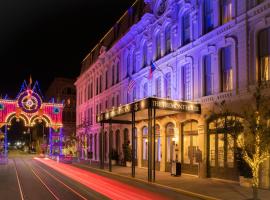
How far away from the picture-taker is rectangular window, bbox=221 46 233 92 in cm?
2512

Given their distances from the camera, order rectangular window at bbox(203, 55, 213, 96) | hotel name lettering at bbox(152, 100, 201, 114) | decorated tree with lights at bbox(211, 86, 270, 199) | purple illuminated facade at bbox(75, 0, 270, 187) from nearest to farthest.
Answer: decorated tree with lights at bbox(211, 86, 270, 199), purple illuminated facade at bbox(75, 0, 270, 187), hotel name lettering at bbox(152, 100, 201, 114), rectangular window at bbox(203, 55, 213, 96)

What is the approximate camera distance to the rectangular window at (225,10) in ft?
83.6

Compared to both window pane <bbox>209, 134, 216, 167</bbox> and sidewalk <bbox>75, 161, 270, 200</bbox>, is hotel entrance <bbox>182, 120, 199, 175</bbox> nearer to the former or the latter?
window pane <bbox>209, 134, 216, 167</bbox>

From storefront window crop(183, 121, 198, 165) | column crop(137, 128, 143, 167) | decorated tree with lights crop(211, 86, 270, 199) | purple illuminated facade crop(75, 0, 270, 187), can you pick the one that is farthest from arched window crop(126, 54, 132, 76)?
decorated tree with lights crop(211, 86, 270, 199)

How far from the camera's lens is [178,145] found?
31.0m

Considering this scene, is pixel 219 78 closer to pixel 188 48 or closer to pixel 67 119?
pixel 188 48

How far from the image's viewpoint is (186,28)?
3119 cm

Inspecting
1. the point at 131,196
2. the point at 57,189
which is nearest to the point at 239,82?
the point at 131,196

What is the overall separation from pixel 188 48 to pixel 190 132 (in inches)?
232

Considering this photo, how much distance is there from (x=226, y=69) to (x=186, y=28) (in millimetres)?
6794

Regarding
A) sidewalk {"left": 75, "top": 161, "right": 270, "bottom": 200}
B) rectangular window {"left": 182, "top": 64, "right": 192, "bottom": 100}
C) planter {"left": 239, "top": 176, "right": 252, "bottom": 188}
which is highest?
rectangular window {"left": 182, "top": 64, "right": 192, "bottom": 100}

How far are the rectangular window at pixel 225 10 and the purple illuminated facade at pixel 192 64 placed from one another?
6 centimetres

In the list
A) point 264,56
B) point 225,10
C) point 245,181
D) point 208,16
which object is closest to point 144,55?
point 208,16

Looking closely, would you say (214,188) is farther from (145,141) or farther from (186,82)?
(145,141)
